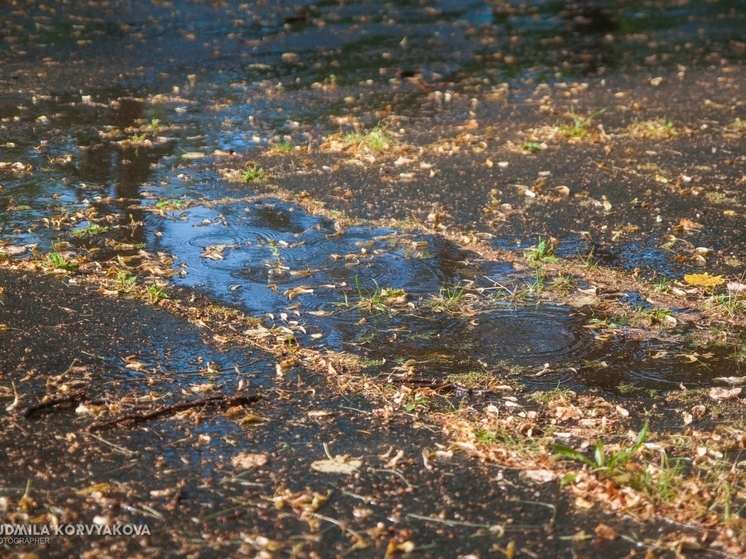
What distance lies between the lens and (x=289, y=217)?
531cm

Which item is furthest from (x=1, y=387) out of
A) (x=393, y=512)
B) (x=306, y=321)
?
(x=393, y=512)

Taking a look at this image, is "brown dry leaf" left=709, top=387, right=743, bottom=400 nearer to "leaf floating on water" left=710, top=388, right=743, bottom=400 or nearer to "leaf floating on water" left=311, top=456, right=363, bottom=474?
"leaf floating on water" left=710, top=388, right=743, bottom=400

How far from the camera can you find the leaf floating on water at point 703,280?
4.36 m

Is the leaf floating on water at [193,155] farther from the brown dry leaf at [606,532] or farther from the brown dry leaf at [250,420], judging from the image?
the brown dry leaf at [606,532]

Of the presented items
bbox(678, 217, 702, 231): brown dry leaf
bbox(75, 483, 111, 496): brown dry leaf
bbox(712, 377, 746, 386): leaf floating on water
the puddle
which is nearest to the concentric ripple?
the puddle

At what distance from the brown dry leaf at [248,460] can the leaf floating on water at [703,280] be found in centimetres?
252

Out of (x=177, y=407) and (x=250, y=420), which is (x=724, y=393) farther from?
(x=177, y=407)

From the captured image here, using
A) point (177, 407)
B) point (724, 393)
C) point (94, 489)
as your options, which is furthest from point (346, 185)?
point (94, 489)

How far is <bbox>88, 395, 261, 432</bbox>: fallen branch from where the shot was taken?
2.96m

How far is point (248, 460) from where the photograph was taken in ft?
9.25

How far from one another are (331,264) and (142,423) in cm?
181

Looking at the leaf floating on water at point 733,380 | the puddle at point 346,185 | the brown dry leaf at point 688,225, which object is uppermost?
the puddle at point 346,185

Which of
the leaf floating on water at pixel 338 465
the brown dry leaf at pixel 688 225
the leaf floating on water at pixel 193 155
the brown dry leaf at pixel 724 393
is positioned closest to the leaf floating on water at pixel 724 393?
the brown dry leaf at pixel 724 393

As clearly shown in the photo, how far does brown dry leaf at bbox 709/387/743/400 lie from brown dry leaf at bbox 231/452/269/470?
1702 millimetres
